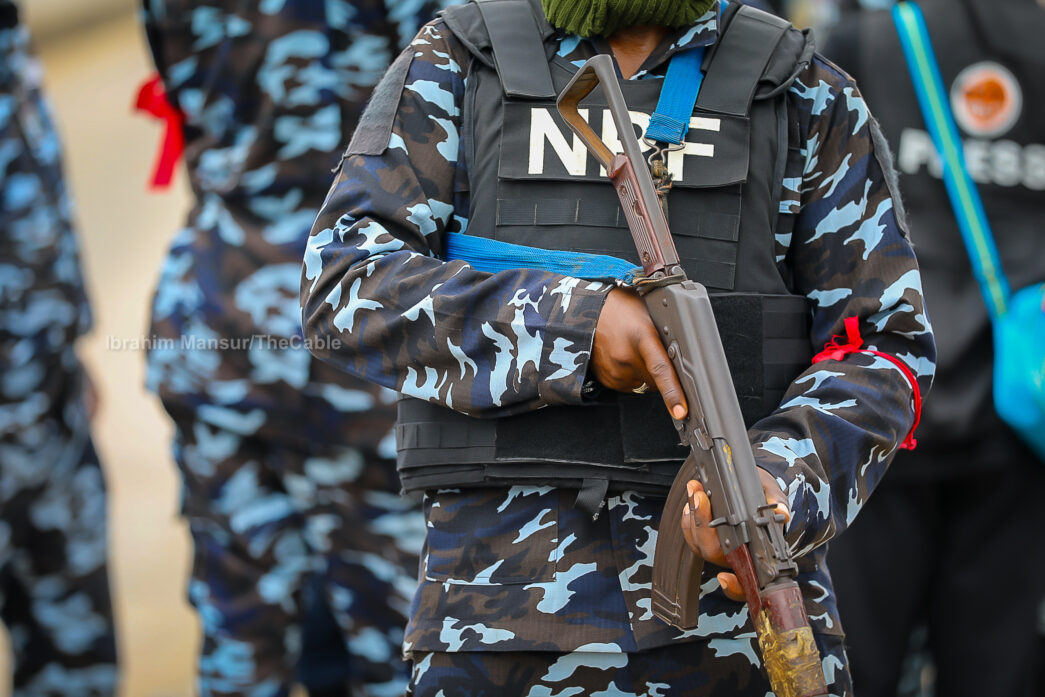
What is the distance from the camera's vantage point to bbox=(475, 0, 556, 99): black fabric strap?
1753 millimetres

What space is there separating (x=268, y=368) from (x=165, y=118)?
682 millimetres

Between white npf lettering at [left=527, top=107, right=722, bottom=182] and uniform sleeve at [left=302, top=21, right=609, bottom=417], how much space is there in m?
0.12

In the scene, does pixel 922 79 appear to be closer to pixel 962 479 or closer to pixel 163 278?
pixel 962 479

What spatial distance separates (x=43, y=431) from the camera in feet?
11.7

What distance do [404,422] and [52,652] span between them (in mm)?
2300

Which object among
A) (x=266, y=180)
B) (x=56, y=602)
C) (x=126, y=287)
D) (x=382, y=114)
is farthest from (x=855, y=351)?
(x=126, y=287)

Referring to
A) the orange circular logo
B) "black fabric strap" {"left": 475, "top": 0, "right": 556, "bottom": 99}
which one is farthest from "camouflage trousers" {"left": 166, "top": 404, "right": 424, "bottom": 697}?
the orange circular logo

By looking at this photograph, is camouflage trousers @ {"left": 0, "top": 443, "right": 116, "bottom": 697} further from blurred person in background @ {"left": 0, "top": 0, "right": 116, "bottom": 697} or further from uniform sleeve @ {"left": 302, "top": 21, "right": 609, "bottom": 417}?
uniform sleeve @ {"left": 302, "top": 21, "right": 609, "bottom": 417}

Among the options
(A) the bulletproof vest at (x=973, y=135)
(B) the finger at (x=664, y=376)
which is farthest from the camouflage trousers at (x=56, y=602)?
(B) the finger at (x=664, y=376)

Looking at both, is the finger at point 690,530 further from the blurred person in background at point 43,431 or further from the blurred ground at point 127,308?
the blurred person in background at point 43,431

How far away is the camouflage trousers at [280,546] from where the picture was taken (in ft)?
9.18

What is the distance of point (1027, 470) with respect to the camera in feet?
9.55

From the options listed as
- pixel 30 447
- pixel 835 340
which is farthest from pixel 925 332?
pixel 30 447

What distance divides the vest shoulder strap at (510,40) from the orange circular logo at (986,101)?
1428mm
